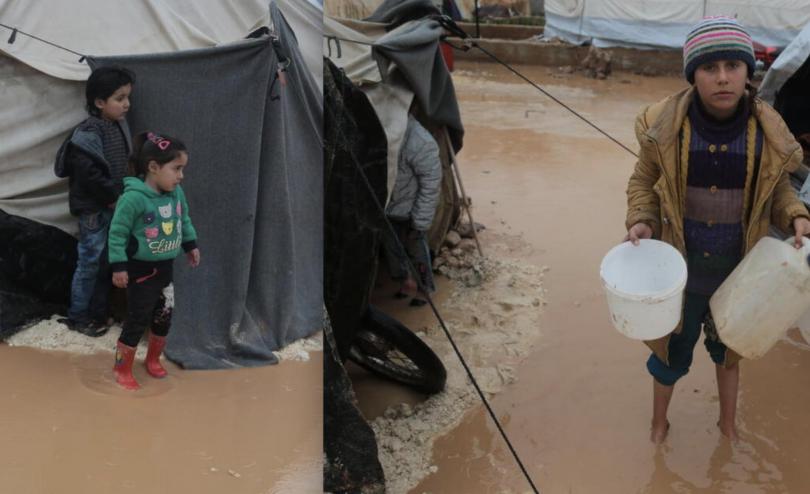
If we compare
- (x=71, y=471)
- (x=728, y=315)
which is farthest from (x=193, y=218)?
(x=728, y=315)

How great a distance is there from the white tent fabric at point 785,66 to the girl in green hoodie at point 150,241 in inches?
78.9

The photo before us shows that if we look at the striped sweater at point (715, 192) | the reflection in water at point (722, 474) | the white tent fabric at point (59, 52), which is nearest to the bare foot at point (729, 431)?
the reflection in water at point (722, 474)

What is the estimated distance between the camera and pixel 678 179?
1956 millimetres

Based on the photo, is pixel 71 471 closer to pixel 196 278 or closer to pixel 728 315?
pixel 196 278

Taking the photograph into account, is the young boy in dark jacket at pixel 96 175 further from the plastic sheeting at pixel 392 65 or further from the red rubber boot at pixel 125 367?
the plastic sheeting at pixel 392 65

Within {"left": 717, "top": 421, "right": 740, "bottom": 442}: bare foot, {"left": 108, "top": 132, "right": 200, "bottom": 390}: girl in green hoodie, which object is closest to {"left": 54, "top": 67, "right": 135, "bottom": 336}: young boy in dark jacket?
{"left": 108, "top": 132, "right": 200, "bottom": 390}: girl in green hoodie

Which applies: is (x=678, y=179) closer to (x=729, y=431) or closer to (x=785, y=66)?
(x=729, y=431)

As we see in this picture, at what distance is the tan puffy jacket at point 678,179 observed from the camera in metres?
1.88

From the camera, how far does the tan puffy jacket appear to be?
6.16 ft

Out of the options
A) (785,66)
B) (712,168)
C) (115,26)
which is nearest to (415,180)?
(712,168)

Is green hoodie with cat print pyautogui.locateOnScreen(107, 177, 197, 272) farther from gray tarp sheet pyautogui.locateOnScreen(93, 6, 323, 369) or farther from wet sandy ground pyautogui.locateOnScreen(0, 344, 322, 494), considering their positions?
wet sandy ground pyautogui.locateOnScreen(0, 344, 322, 494)

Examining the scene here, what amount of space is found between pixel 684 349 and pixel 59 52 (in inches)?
79.3

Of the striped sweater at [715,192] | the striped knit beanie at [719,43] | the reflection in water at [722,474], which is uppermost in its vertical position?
the striped knit beanie at [719,43]

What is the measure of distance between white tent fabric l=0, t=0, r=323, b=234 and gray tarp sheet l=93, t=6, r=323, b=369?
0.17 metres
